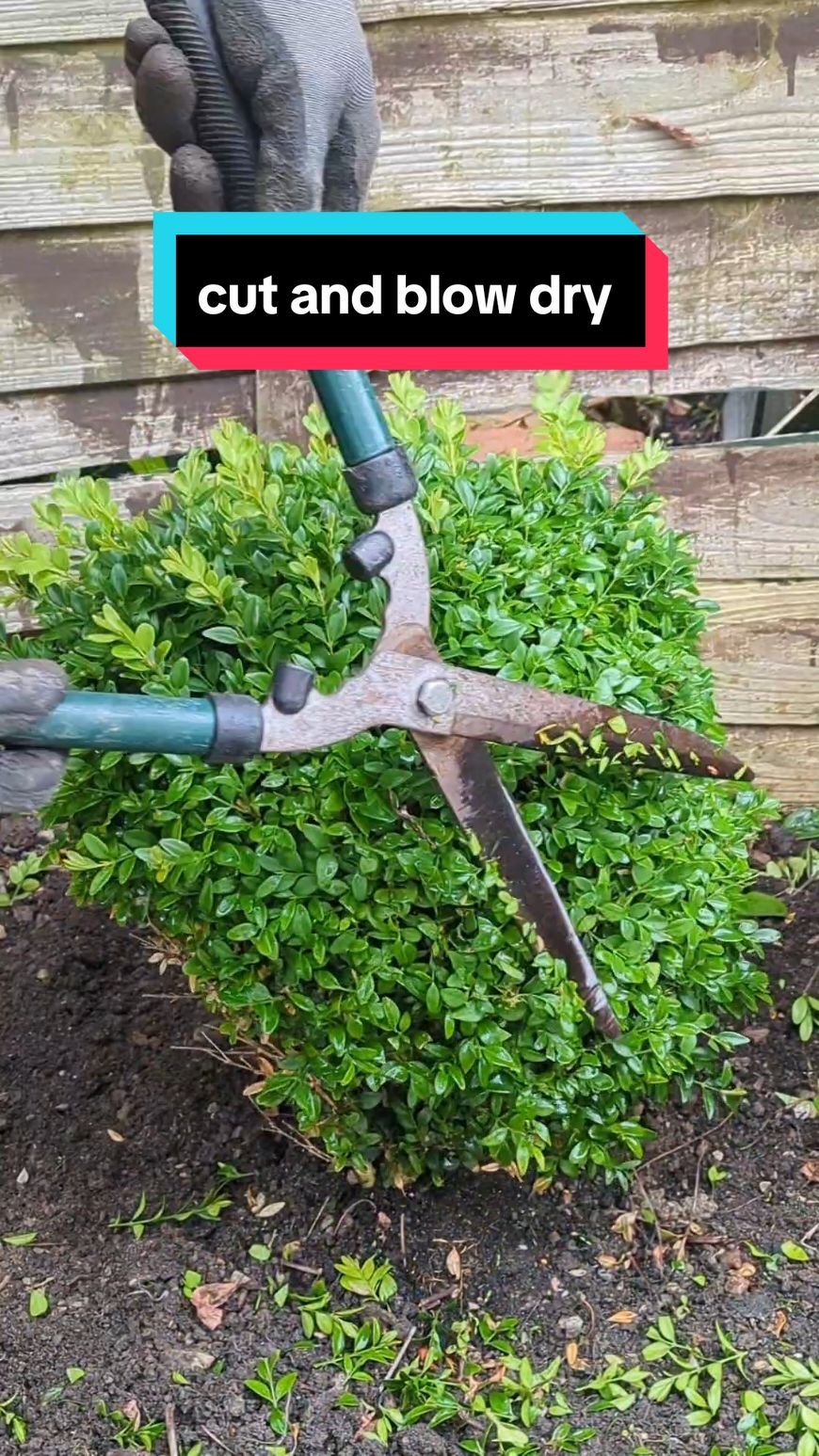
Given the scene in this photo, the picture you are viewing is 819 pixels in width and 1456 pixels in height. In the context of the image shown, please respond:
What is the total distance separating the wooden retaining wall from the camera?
203 cm

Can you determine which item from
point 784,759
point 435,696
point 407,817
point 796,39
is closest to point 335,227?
point 435,696

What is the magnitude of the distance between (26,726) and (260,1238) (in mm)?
847

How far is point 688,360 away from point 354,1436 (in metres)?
1.65

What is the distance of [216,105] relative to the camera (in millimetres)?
1082

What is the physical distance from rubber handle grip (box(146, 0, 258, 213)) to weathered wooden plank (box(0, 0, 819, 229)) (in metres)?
1.03

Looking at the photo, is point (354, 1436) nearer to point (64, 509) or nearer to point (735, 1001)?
point (735, 1001)

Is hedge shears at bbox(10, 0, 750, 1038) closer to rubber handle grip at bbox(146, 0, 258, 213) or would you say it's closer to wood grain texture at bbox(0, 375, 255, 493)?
rubber handle grip at bbox(146, 0, 258, 213)

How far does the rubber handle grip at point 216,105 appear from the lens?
1.06 meters

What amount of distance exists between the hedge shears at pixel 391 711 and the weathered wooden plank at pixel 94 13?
1.06m

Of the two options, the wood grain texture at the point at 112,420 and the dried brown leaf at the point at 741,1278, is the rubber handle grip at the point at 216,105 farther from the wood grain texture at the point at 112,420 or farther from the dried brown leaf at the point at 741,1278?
the dried brown leaf at the point at 741,1278

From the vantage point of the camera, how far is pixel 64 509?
4.73ft

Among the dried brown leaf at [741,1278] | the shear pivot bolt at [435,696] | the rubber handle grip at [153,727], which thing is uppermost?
the rubber handle grip at [153,727]

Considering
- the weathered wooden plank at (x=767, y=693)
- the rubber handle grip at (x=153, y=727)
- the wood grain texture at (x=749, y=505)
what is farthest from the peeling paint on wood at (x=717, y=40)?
the rubber handle grip at (x=153, y=727)

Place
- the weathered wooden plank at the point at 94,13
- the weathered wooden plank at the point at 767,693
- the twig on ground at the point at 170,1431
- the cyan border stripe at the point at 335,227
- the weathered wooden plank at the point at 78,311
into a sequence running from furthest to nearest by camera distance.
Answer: the weathered wooden plank at the point at 767,693
the weathered wooden plank at the point at 78,311
the weathered wooden plank at the point at 94,13
the twig on ground at the point at 170,1431
the cyan border stripe at the point at 335,227
